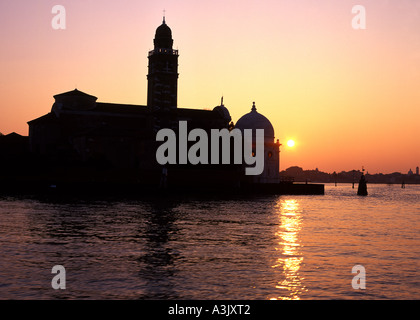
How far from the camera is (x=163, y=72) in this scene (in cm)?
8244

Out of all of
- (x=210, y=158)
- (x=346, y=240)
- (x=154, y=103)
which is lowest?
(x=346, y=240)

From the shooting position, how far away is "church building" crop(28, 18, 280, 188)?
231ft

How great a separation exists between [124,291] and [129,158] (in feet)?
216

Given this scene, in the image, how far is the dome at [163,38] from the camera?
274 feet

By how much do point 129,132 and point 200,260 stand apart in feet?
207

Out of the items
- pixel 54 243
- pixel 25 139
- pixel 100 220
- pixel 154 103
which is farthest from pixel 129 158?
pixel 54 243

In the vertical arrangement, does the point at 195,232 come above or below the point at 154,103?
below

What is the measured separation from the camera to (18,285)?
13.1 metres
